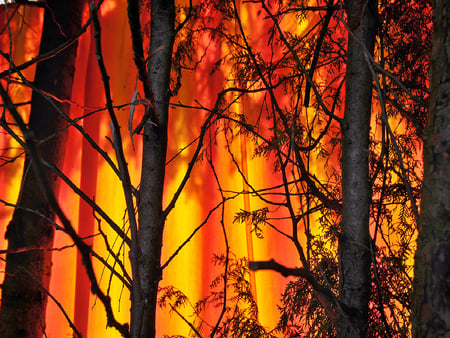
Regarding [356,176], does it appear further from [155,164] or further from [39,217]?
[39,217]

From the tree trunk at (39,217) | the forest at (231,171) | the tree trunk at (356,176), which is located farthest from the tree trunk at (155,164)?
the tree trunk at (39,217)

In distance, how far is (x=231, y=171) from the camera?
2049 mm

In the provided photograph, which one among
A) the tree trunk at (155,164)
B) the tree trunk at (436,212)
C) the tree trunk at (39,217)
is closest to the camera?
the tree trunk at (436,212)

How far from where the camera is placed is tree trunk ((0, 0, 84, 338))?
1302mm

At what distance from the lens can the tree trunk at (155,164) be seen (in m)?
0.55

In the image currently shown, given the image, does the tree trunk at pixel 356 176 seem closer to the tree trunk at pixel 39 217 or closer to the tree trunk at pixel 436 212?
the tree trunk at pixel 436 212

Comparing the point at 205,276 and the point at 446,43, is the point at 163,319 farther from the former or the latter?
the point at 446,43

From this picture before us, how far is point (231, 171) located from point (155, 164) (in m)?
1.47

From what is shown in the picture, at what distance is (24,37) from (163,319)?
4.70ft

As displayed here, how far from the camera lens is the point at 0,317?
131 centimetres

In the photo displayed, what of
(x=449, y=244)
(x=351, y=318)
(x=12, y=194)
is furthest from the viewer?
(x=12, y=194)

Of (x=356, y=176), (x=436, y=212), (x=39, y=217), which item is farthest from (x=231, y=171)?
(x=436, y=212)

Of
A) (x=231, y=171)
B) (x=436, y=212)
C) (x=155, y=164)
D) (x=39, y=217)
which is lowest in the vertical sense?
(x=436, y=212)

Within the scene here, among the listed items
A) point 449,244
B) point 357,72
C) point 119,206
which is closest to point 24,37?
point 119,206
